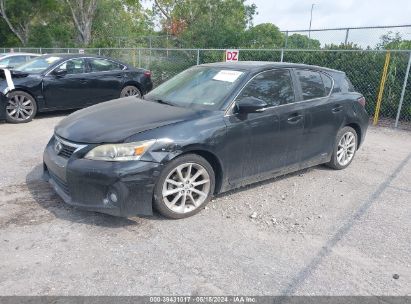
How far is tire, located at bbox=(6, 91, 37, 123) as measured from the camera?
819cm

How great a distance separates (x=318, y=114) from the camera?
4984mm

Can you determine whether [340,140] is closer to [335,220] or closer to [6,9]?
[335,220]

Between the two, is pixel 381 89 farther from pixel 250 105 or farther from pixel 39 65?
pixel 39 65

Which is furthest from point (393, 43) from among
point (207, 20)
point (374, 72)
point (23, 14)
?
point (23, 14)

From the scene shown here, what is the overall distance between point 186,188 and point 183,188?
35 millimetres

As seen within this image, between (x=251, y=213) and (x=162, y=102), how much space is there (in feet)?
5.49

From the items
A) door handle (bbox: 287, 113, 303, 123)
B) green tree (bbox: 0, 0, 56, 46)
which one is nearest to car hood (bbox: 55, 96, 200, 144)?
door handle (bbox: 287, 113, 303, 123)

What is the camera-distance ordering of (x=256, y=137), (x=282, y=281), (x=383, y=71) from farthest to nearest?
(x=383, y=71)
(x=256, y=137)
(x=282, y=281)

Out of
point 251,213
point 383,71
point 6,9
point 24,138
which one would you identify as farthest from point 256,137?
point 6,9

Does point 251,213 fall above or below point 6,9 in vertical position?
below

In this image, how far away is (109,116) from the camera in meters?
4.11

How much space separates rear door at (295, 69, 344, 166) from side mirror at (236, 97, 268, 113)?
96 cm

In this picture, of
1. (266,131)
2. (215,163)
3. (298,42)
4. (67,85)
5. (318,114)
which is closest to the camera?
(215,163)

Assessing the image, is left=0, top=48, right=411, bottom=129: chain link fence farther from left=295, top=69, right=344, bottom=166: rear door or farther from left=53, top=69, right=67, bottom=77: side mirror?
left=53, top=69, right=67, bottom=77: side mirror
